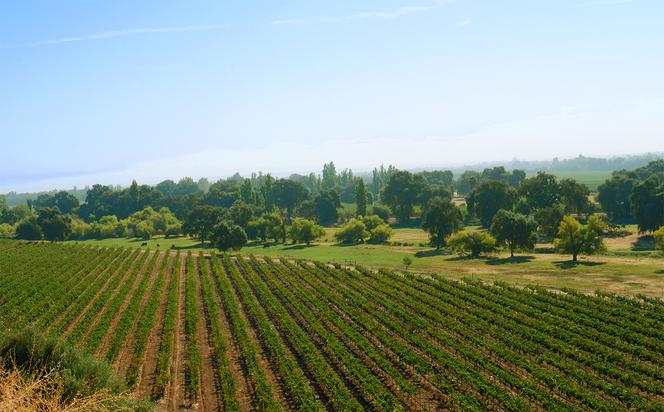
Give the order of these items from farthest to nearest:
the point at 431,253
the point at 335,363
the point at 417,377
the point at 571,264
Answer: the point at 431,253, the point at 571,264, the point at 335,363, the point at 417,377

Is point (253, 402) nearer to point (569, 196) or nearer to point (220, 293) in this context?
point (220, 293)

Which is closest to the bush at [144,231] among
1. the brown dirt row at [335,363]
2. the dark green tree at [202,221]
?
the dark green tree at [202,221]

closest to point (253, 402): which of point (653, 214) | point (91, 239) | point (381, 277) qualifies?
point (381, 277)

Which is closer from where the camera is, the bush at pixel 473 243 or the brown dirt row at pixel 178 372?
the brown dirt row at pixel 178 372

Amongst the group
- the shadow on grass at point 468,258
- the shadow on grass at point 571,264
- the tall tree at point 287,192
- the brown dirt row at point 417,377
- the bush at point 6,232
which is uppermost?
the tall tree at point 287,192

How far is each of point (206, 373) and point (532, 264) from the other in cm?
5648

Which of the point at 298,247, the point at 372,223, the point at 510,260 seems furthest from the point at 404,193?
the point at 510,260

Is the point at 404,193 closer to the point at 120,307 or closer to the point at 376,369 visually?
the point at 120,307

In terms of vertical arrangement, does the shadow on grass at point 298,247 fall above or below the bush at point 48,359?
below

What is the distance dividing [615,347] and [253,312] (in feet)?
107

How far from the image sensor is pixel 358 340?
3588 centimetres

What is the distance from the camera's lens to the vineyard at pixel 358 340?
27.3 meters

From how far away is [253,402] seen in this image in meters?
27.5

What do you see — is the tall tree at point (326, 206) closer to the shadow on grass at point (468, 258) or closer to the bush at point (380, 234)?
the bush at point (380, 234)
